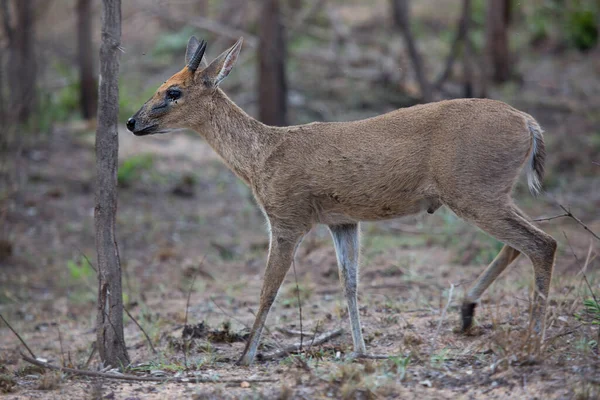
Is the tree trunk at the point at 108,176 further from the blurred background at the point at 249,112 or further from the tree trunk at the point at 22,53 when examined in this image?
the tree trunk at the point at 22,53

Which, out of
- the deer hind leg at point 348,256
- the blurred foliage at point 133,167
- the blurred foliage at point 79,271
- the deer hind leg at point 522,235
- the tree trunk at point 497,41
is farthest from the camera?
the tree trunk at point 497,41

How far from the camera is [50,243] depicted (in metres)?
11.7

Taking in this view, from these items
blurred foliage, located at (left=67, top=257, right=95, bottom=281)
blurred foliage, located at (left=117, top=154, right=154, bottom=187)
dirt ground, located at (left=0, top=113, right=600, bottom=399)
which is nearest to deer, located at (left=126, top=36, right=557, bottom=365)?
dirt ground, located at (left=0, top=113, right=600, bottom=399)

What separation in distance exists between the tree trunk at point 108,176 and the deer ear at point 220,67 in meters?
1.02

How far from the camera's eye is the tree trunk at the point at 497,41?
18312 millimetres

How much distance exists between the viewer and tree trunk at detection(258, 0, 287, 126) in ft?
49.6

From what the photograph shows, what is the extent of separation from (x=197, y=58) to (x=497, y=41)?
13244 mm

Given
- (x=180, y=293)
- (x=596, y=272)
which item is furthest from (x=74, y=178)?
(x=596, y=272)

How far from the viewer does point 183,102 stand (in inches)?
280

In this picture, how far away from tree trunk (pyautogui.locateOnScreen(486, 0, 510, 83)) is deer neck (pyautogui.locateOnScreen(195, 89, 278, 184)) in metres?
12.0

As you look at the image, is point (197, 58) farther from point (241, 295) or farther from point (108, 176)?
point (241, 295)

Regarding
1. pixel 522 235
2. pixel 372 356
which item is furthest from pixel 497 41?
pixel 372 356

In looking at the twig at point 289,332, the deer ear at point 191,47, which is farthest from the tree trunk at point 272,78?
the twig at point 289,332

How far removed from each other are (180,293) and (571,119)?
9.81 m
